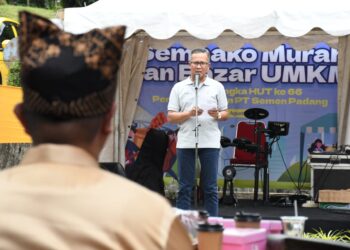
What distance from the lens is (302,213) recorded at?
32.1 feet

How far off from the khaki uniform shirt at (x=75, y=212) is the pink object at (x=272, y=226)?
4.11 feet

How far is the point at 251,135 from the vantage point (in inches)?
443

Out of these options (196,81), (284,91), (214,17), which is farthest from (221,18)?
(284,91)

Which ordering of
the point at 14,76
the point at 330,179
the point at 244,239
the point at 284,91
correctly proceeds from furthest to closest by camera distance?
the point at 14,76 → the point at 284,91 → the point at 330,179 → the point at 244,239

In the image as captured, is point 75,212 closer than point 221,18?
Yes

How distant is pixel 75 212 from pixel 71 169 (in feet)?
0.34

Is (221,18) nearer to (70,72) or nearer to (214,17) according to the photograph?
(214,17)

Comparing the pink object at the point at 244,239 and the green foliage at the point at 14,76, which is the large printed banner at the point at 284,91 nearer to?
the green foliage at the point at 14,76

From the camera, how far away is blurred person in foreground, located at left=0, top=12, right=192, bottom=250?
153 cm

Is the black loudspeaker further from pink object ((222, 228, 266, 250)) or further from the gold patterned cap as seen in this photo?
the gold patterned cap

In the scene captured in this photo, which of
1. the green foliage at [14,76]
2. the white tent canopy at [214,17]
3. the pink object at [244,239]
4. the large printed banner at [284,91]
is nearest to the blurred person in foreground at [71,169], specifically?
the pink object at [244,239]

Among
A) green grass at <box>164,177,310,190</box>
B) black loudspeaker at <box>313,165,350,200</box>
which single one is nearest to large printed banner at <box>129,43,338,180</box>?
green grass at <box>164,177,310,190</box>

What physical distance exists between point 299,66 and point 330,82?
49 cm

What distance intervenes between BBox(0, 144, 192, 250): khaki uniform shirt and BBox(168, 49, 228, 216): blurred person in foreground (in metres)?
6.19
